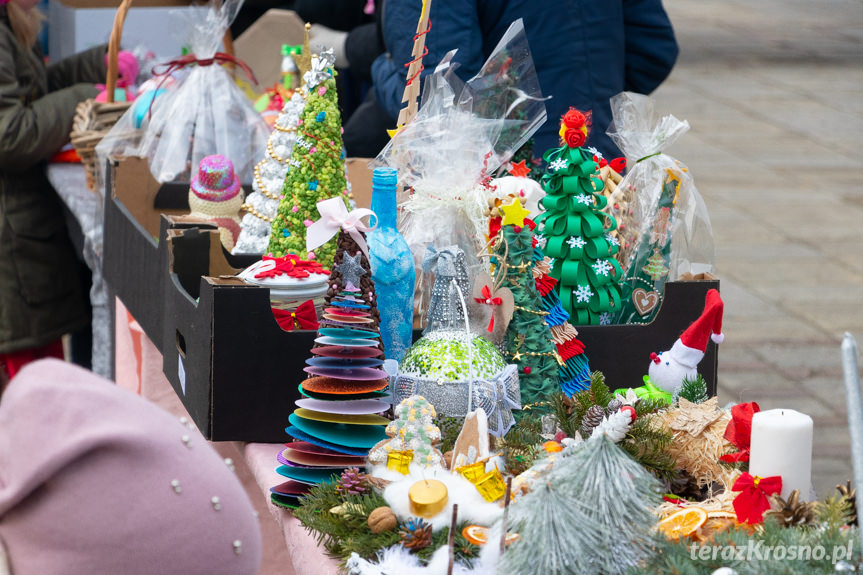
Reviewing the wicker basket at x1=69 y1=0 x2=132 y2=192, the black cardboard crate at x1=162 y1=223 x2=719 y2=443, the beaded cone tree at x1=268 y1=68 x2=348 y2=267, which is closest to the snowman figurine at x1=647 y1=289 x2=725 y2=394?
the black cardboard crate at x1=162 y1=223 x2=719 y2=443

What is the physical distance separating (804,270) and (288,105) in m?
3.87

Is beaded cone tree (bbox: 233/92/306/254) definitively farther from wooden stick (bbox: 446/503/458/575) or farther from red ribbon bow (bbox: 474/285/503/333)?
wooden stick (bbox: 446/503/458/575)

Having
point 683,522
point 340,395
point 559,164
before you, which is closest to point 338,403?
point 340,395

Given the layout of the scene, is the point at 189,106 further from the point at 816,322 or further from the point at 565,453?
the point at 816,322

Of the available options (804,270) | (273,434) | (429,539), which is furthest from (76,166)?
(804,270)

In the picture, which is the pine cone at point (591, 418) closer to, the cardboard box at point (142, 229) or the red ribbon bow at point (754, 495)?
the red ribbon bow at point (754, 495)

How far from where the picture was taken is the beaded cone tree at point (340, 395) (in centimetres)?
128

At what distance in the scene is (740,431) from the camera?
3.90 ft

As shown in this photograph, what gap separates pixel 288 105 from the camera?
2.03m

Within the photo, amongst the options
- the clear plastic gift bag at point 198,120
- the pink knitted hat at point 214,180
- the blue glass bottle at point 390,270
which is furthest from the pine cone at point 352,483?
the clear plastic gift bag at point 198,120

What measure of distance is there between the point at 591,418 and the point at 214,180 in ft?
3.91

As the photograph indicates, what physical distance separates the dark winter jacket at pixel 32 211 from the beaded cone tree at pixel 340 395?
198 centimetres

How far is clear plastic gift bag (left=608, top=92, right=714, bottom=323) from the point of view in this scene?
5.61ft

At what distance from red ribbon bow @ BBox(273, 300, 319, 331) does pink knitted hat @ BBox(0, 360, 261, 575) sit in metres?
0.75
